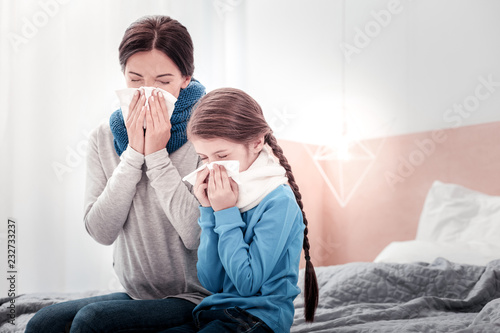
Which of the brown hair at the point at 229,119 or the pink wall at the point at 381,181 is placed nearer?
A: the brown hair at the point at 229,119

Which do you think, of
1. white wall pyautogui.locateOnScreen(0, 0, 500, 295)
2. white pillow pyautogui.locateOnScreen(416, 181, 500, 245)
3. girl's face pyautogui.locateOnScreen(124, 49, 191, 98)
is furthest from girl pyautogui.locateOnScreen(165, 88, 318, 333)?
white pillow pyautogui.locateOnScreen(416, 181, 500, 245)

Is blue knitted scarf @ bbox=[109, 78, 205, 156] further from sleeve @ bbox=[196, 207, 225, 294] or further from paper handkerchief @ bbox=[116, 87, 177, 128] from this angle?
sleeve @ bbox=[196, 207, 225, 294]

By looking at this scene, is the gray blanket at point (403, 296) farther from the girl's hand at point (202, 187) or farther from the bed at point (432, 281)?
the girl's hand at point (202, 187)

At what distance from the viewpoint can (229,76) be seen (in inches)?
118

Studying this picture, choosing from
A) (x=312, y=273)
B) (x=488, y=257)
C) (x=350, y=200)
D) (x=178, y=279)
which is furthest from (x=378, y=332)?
(x=350, y=200)

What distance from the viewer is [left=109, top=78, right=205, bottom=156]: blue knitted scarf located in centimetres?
121

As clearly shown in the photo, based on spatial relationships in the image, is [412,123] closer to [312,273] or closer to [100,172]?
[312,273]

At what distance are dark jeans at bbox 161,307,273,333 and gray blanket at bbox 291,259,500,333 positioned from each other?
1.15ft

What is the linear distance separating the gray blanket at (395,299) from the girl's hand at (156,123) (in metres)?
0.62

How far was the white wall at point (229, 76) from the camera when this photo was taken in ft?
6.63

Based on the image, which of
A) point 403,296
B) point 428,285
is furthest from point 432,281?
point 403,296

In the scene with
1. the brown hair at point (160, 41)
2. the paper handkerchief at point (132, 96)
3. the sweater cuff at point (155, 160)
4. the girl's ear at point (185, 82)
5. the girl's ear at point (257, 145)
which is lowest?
the sweater cuff at point (155, 160)

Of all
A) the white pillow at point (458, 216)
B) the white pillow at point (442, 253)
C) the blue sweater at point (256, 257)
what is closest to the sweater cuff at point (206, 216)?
the blue sweater at point (256, 257)

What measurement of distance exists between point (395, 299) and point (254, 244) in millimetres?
838
